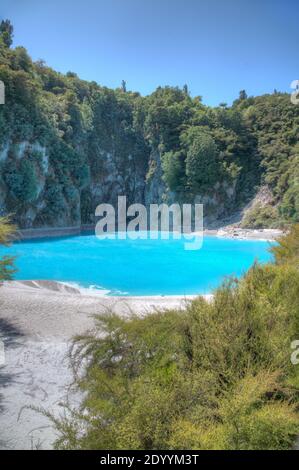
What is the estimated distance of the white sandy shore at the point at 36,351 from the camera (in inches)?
230

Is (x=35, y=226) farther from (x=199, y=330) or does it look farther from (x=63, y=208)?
(x=199, y=330)

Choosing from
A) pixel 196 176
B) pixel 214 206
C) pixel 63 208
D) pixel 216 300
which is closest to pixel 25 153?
pixel 63 208

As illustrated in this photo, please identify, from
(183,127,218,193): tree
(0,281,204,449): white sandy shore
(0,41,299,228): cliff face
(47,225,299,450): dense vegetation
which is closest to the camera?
(47,225,299,450): dense vegetation

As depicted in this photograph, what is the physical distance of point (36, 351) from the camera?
8977 millimetres

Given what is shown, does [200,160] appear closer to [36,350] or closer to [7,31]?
[7,31]

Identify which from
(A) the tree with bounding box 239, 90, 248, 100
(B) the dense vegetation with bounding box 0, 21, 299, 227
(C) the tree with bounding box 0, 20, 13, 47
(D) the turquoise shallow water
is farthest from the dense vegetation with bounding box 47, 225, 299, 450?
(A) the tree with bounding box 239, 90, 248, 100

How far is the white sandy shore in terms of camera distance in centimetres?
584

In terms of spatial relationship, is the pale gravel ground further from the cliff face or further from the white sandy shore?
the cliff face

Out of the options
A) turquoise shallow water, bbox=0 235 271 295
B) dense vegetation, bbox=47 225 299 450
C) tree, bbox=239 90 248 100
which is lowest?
turquoise shallow water, bbox=0 235 271 295

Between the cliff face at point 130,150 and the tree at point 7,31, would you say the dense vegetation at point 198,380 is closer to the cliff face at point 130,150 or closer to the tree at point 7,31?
the cliff face at point 130,150

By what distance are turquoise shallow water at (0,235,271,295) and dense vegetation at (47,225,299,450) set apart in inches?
277

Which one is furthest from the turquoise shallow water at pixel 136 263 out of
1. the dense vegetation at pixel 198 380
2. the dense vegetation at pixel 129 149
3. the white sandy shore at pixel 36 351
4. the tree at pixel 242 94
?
the tree at pixel 242 94

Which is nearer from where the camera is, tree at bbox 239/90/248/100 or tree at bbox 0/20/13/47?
tree at bbox 0/20/13/47
